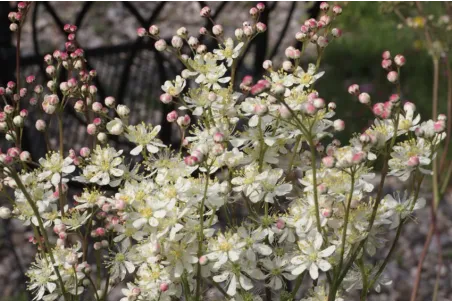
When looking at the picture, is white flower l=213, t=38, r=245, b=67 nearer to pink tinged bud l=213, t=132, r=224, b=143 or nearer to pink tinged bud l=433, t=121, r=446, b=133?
pink tinged bud l=213, t=132, r=224, b=143

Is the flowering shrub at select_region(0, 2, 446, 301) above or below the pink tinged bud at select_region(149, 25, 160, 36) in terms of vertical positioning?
below

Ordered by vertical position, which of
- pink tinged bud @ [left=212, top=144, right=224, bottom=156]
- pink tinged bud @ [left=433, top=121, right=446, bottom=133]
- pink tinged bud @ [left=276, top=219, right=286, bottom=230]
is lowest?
pink tinged bud @ [left=276, top=219, right=286, bottom=230]

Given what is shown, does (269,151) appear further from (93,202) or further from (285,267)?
→ (93,202)

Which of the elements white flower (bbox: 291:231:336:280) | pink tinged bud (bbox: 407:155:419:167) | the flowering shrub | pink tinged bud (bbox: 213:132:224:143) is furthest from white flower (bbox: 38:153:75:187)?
pink tinged bud (bbox: 407:155:419:167)

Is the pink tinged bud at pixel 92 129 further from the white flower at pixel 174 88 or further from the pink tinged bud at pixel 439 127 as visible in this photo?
the pink tinged bud at pixel 439 127

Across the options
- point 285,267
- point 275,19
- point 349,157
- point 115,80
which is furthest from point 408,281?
point 275,19

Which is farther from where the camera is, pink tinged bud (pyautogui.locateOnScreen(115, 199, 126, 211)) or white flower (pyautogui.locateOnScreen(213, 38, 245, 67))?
white flower (pyautogui.locateOnScreen(213, 38, 245, 67))

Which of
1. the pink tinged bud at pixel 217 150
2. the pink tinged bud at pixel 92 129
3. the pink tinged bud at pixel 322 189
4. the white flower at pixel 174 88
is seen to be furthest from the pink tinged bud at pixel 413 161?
the pink tinged bud at pixel 92 129

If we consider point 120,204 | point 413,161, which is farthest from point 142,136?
point 413,161
